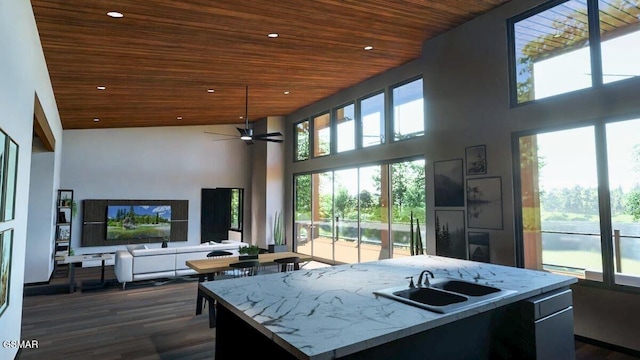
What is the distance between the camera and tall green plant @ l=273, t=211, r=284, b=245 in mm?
10015

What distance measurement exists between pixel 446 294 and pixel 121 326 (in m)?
4.10

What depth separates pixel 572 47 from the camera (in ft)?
14.2

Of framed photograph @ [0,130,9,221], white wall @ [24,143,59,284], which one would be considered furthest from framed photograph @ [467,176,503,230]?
white wall @ [24,143,59,284]

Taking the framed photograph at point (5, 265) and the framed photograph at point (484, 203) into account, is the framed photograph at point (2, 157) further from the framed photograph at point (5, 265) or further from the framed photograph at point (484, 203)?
the framed photograph at point (484, 203)

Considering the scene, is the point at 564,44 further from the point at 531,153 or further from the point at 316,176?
the point at 316,176

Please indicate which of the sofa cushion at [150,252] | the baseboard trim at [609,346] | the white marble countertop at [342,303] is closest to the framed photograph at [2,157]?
the white marble countertop at [342,303]

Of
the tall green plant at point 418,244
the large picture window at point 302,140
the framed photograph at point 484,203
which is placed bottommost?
the tall green plant at point 418,244

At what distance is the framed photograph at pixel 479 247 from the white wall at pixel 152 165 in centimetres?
733

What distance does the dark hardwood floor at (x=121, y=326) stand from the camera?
375cm

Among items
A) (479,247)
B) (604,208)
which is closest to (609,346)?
(604,208)

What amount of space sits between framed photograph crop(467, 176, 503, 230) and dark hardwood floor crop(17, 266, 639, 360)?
165 cm

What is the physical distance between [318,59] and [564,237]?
4298mm

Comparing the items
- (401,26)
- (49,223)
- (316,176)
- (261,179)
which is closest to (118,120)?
(49,223)

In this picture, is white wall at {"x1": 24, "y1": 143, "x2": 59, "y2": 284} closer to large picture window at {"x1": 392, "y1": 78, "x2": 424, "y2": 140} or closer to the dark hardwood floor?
the dark hardwood floor
